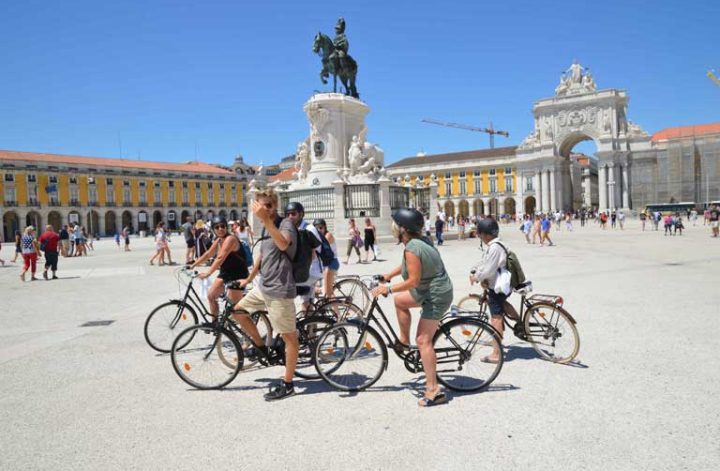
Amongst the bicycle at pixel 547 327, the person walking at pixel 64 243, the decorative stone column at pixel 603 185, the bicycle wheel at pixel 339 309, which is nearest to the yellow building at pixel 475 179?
the decorative stone column at pixel 603 185

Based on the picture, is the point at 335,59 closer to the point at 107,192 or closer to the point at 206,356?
the point at 206,356

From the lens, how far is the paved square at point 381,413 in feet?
10.1

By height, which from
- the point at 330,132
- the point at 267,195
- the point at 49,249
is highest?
the point at 330,132

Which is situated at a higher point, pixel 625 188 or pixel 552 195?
pixel 625 188

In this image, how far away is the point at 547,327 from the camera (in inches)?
191

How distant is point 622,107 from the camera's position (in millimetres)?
67688

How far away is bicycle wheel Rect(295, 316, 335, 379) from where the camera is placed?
4.48m

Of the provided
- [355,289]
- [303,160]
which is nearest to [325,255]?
[355,289]

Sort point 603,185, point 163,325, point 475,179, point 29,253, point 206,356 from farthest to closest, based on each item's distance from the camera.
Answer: point 475,179, point 603,185, point 29,253, point 163,325, point 206,356

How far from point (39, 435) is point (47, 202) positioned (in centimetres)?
6827

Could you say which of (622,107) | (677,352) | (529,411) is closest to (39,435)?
(529,411)

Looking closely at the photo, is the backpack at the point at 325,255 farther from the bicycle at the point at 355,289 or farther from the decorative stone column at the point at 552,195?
the decorative stone column at the point at 552,195

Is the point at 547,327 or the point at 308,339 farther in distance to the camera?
the point at 547,327

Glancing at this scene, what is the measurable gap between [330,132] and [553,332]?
19.8 m
